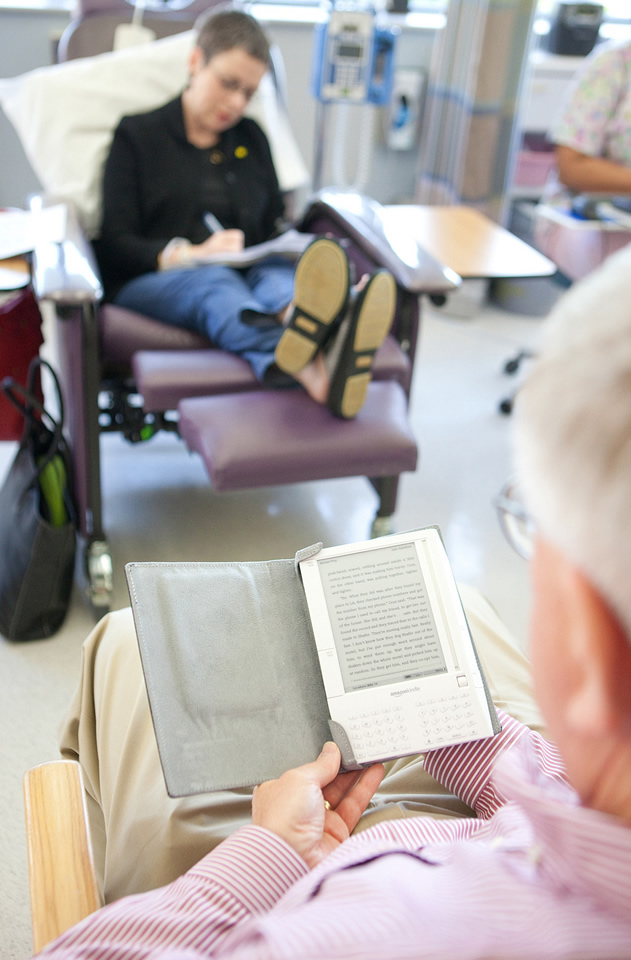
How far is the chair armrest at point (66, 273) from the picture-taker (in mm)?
1597

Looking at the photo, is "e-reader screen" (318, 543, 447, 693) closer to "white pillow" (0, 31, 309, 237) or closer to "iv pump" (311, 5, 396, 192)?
"white pillow" (0, 31, 309, 237)

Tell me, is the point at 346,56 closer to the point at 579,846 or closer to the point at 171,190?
the point at 171,190

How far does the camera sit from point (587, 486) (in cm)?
42

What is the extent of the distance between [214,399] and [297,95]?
249 centimetres

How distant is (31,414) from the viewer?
5.87ft

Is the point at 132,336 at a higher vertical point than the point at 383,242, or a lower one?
lower

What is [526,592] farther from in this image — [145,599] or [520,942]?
[520,942]

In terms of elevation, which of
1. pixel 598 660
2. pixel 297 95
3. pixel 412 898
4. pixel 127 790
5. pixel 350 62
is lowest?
pixel 127 790

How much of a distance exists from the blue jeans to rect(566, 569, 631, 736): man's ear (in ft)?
4.72

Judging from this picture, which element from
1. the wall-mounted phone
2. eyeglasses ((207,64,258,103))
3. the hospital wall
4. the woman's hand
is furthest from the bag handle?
the hospital wall

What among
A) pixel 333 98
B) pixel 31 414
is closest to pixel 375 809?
pixel 31 414

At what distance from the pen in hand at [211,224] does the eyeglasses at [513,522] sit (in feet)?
3.46

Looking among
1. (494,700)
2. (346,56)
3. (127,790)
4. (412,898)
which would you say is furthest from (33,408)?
(346,56)

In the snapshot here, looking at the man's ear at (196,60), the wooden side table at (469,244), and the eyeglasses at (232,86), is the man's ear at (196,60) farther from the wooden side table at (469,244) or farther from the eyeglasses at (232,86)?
the wooden side table at (469,244)
